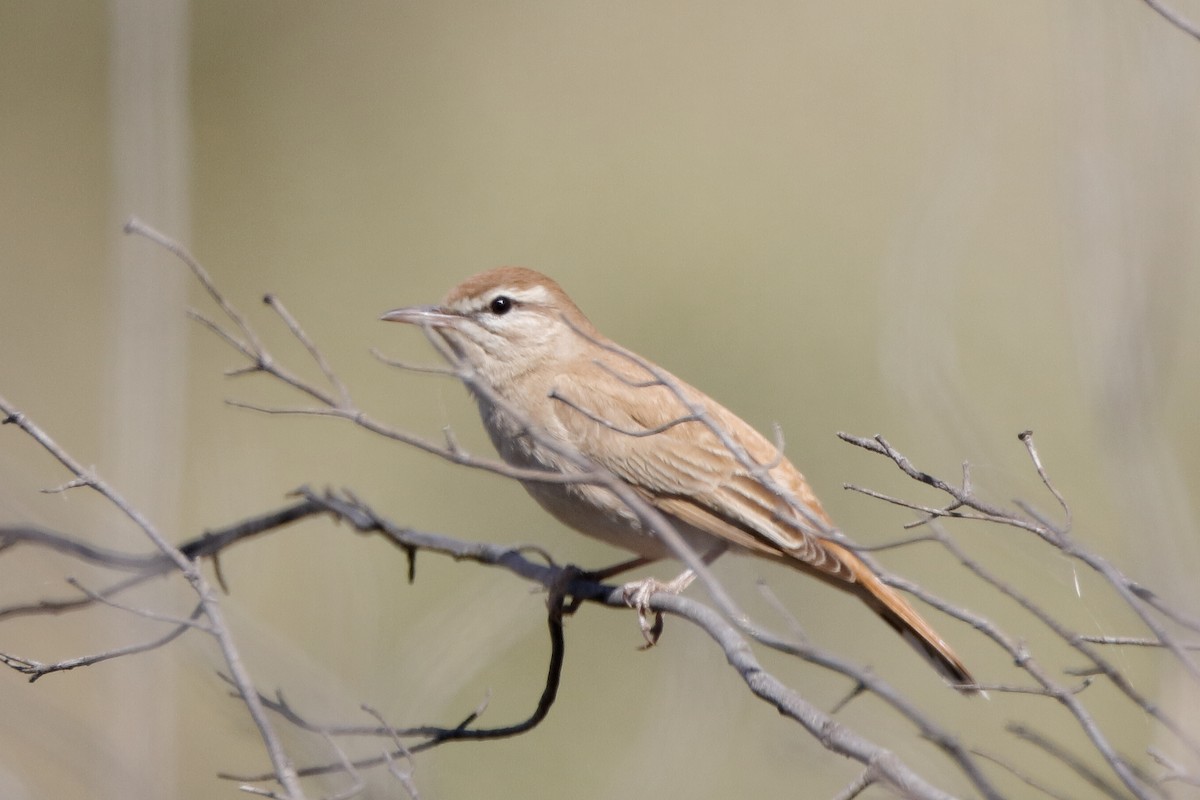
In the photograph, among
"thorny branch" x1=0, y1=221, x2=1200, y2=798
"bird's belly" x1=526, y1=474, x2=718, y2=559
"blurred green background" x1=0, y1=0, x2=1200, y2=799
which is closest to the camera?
"thorny branch" x1=0, y1=221, x2=1200, y2=798

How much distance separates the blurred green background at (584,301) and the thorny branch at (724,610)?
0.11 metres

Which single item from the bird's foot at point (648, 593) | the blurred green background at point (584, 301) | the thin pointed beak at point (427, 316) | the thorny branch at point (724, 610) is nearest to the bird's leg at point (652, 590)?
the bird's foot at point (648, 593)

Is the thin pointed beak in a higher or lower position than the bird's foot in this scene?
higher

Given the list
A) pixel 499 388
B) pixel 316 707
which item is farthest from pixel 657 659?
pixel 316 707

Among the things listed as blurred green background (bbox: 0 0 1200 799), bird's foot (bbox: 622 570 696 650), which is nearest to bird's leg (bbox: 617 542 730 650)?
bird's foot (bbox: 622 570 696 650)

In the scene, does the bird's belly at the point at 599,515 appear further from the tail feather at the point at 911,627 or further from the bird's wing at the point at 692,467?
the tail feather at the point at 911,627

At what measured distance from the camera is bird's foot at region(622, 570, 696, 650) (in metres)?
3.76

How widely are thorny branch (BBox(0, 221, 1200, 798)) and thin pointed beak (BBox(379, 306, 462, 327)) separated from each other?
110 cm

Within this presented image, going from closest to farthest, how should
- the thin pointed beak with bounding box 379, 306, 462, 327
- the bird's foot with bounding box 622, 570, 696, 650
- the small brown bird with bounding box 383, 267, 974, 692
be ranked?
the bird's foot with bounding box 622, 570, 696, 650 → the small brown bird with bounding box 383, 267, 974, 692 → the thin pointed beak with bounding box 379, 306, 462, 327

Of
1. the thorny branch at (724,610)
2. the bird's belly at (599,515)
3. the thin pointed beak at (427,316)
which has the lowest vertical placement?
the thorny branch at (724,610)

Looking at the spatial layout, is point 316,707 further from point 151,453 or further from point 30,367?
point 30,367

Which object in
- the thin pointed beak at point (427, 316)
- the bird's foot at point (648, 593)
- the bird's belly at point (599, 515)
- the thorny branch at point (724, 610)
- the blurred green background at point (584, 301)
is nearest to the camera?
the thorny branch at point (724, 610)

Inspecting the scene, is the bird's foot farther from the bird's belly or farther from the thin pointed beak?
the thin pointed beak

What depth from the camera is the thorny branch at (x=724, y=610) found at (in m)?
1.88
